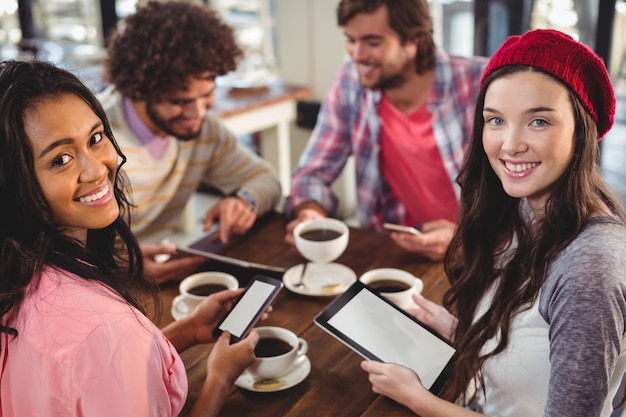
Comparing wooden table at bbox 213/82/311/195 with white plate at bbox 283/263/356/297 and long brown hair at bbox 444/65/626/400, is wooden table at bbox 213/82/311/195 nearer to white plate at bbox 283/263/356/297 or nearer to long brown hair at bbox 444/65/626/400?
white plate at bbox 283/263/356/297

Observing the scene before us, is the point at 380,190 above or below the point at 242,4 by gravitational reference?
below

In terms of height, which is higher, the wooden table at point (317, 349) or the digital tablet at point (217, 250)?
the digital tablet at point (217, 250)

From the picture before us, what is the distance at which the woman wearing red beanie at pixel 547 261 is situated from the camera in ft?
3.35

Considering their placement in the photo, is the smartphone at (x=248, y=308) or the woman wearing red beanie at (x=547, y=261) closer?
the woman wearing red beanie at (x=547, y=261)

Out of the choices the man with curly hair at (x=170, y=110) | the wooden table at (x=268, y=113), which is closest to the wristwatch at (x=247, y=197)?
the man with curly hair at (x=170, y=110)

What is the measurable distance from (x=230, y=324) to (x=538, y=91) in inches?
27.5

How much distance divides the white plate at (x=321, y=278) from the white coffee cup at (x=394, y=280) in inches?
2.8

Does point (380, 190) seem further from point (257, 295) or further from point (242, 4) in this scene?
point (242, 4)

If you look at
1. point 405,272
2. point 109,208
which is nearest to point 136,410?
point 109,208

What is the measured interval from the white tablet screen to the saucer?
0.10 m

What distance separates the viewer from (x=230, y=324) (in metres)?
1.32

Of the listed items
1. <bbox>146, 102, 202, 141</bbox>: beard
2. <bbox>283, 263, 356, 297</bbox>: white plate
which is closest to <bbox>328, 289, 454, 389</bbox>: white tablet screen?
<bbox>283, 263, 356, 297</bbox>: white plate

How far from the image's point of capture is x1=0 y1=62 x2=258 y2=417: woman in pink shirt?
958mm

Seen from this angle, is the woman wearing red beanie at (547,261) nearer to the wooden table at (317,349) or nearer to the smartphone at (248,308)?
the wooden table at (317,349)
